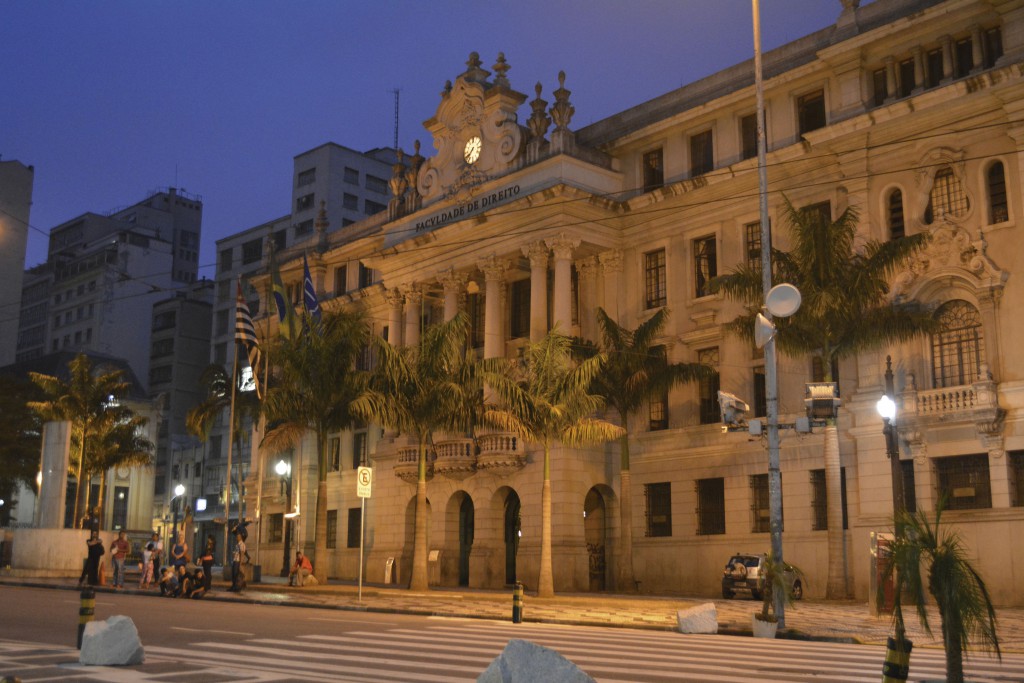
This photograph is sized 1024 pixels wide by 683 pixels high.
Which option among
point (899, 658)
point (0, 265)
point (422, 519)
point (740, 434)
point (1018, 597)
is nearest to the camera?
point (899, 658)

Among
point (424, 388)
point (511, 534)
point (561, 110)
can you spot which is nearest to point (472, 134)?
point (561, 110)

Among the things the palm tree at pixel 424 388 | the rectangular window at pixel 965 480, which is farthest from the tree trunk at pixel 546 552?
the rectangular window at pixel 965 480

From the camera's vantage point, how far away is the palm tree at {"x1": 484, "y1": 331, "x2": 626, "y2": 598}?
3275 centimetres

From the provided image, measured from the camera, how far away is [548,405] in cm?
3262

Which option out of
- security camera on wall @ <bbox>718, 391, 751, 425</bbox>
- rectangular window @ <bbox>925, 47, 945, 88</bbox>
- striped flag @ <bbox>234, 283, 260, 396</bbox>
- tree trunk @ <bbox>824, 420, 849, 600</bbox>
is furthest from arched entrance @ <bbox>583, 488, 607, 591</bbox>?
security camera on wall @ <bbox>718, 391, 751, 425</bbox>

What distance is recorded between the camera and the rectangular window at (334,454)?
5825 centimetres

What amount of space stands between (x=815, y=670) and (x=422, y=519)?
23.0 metres

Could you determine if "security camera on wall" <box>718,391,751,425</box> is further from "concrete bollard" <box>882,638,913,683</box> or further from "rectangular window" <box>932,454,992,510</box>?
"concrete bollard" <box>882,638,913,683</box>

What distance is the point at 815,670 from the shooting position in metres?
13.7

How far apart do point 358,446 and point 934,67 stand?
34.8 m

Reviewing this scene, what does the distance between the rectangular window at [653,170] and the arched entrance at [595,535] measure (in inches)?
505

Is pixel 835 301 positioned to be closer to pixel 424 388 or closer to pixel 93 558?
pixel 424 388

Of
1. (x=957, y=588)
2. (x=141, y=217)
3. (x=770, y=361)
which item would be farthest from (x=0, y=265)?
(x=957, y=588)

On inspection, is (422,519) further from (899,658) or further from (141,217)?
(141,217)
